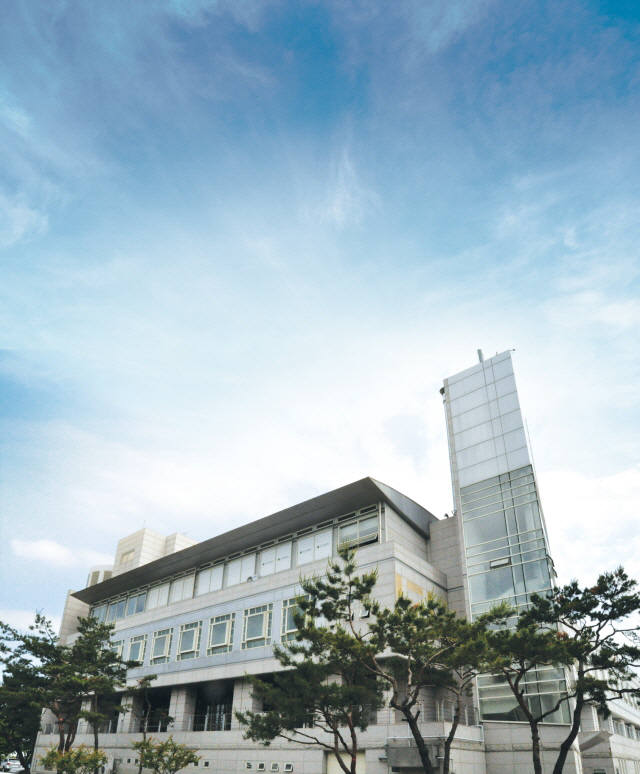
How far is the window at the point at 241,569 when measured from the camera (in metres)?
40.1

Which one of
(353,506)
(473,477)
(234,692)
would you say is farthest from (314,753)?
(473,477)

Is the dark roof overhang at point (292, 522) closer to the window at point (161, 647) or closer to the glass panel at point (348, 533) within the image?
the glass panel at point (348, 533)

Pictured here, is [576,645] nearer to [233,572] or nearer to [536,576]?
[536,576]

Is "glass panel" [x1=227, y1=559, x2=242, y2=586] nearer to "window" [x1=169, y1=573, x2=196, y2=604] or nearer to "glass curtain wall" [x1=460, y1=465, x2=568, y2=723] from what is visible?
"window" [x1=169, y1=573, x2=196, y2=604]

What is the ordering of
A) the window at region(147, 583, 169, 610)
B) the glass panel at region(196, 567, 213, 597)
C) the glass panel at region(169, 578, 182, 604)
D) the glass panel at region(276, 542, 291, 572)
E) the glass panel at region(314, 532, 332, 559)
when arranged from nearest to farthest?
the glass panel at region(314, 532, 332, 559) → the glass panel at region(276, 542, 291, 572) → the glass panel at region(196, 567, 213, 597) → the glass panel at region(169, 578, 182, 604) → the window at region(147, 583, 169, 610)

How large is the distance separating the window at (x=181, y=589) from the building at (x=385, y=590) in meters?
0.16

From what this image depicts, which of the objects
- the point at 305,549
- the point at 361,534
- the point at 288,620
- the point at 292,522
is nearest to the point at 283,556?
the point at 305,549

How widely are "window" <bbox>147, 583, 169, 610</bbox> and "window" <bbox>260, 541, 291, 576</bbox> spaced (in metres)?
11.0

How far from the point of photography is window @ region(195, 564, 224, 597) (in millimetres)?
42031

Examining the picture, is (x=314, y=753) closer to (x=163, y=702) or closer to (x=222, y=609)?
(x=222, y=609)

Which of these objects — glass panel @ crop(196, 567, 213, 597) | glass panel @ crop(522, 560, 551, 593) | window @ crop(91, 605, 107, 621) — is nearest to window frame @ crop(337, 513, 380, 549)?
glass panel @ crop(522, 560, 551, 593)

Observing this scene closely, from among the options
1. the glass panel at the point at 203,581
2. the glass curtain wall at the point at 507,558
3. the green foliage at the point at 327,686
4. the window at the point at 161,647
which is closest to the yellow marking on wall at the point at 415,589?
the glass curtain wall at the point at 507,558

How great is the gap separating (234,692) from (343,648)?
18264 millimetres

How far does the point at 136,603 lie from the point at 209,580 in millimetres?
9720
